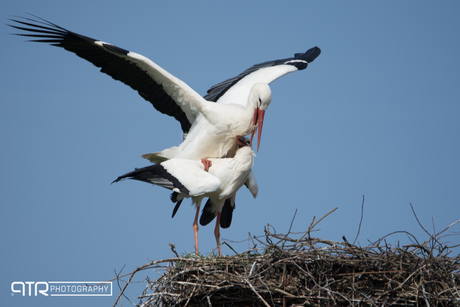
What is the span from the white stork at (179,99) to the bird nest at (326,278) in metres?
1.86

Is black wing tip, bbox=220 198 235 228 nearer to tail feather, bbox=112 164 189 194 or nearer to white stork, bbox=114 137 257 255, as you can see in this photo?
white stork, bbox=114 137 257 255

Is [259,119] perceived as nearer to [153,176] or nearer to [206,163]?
[206,163]

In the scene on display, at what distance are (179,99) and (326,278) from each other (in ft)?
10.2

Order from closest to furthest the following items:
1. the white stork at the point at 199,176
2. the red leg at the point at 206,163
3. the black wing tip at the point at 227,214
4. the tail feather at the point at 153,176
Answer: the white stork at the point at 199,176 < the tail feather at the point at 153,176 < the red leg at the point at 206,163 < the black wing tip at the point at 227,214

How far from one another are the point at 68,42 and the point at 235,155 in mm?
2398

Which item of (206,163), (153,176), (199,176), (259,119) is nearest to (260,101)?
(259,119)

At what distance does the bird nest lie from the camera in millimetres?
4539

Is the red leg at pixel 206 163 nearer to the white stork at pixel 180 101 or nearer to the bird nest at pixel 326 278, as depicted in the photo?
the white stork at pixel 180 101

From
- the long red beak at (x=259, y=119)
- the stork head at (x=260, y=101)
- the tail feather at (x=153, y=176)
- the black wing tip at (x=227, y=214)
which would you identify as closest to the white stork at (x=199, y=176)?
the tail feather at (x=153, y=176)

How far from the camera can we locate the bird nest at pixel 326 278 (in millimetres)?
4539

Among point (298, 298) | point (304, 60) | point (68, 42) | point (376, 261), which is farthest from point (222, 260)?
point (304, 60)

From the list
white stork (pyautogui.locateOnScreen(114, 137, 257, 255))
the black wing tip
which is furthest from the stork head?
the black wing tip

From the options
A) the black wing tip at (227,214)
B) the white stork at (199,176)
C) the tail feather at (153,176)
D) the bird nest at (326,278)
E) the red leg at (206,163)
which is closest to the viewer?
the bird nest at (326,278)

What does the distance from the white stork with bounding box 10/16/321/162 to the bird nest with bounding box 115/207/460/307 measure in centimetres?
186
